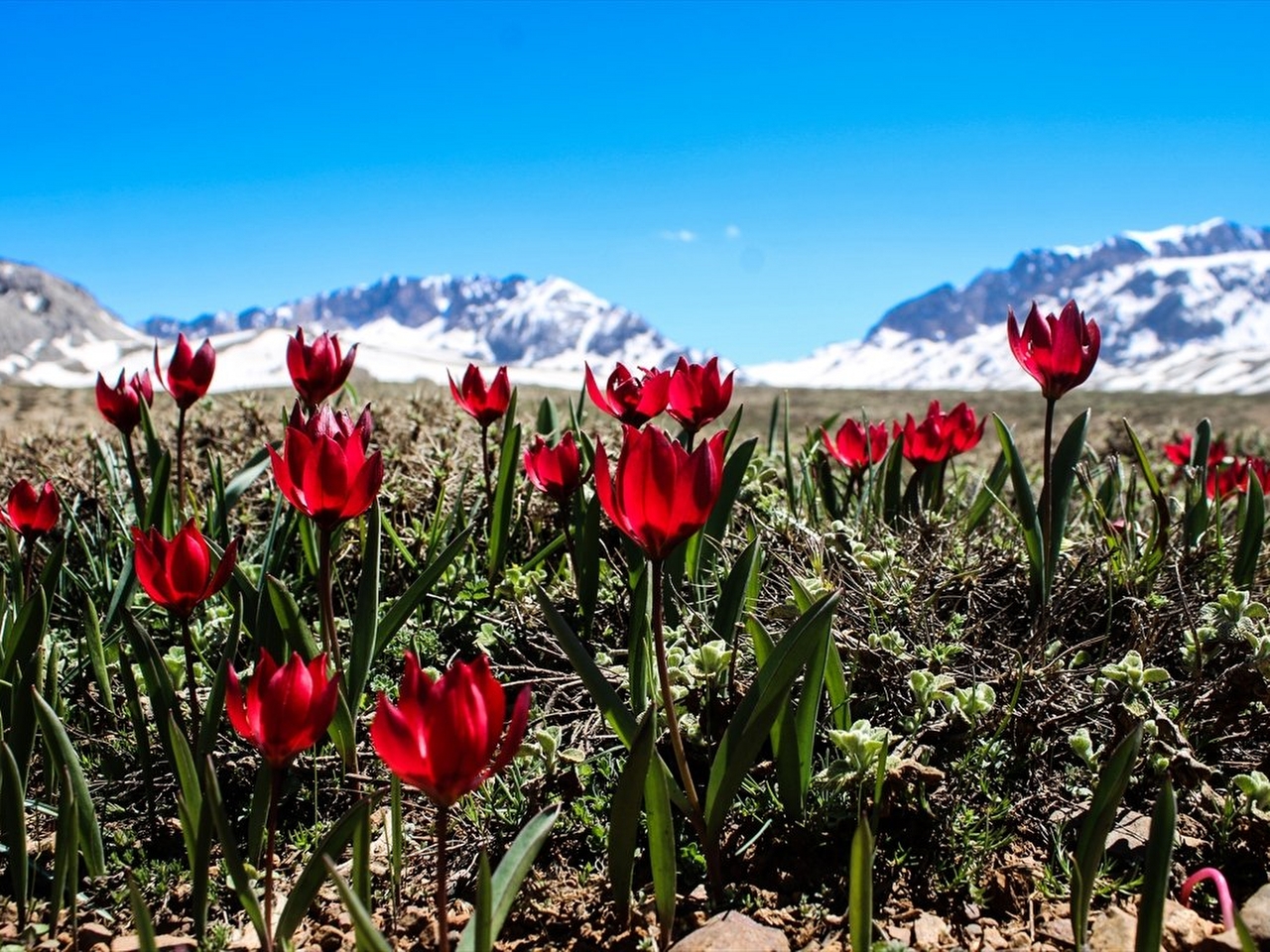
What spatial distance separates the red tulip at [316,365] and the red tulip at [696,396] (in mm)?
914

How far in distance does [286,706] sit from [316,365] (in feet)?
4.72

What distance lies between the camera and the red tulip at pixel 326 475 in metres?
1.89

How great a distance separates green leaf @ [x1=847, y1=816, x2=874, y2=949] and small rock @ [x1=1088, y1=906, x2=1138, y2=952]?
1.64 ft

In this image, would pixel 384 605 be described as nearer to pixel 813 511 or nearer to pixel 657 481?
pixel 813 511

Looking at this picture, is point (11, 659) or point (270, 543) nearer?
point (11, 659)

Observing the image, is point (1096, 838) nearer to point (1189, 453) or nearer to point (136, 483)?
point (136, 483)

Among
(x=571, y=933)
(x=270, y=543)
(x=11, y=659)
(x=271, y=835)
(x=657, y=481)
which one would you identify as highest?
(x=657, y=481)

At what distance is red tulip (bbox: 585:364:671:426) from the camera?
2.73 metres

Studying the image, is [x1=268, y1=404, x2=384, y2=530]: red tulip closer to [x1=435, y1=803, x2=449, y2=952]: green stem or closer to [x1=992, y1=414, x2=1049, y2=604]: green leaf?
[x1=435, y1=803, x2=449, y2=952]: green stem


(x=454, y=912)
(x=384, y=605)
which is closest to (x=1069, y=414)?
(x=384, y=605)

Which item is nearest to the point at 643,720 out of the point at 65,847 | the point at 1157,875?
the point at 1157,875

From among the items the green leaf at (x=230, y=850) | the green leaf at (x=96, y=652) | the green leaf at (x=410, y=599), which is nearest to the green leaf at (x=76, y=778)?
the green leaf at (x=230, y=850)

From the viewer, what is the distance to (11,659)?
7.61ft

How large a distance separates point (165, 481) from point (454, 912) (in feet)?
5.55
